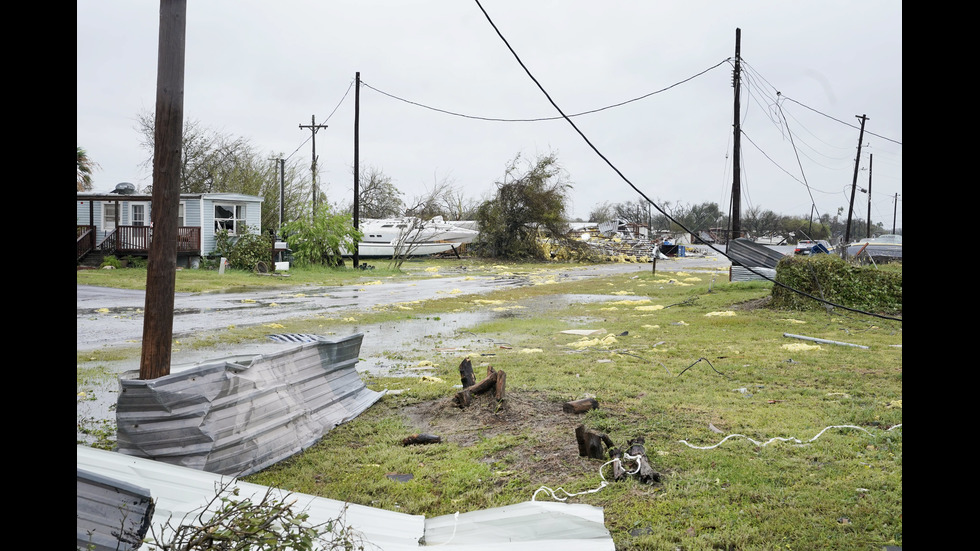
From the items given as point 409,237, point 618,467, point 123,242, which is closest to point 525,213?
point 409,237

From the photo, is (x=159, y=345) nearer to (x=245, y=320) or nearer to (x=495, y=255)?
(x=245, y=320)

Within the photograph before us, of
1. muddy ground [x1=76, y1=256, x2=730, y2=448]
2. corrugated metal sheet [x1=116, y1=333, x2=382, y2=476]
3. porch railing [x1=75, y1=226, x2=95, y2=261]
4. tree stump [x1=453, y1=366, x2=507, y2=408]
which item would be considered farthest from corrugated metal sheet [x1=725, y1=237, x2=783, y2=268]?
porch railing [x1=75, y1=226, x2=95, y2=261]

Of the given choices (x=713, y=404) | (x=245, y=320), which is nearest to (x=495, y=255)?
(x=245, y=320)

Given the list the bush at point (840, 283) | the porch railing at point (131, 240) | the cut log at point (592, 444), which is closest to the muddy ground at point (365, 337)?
the cut log at point (592, 444)

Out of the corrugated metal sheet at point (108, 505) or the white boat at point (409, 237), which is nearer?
the corrugated metal sheet at point (108, 505)

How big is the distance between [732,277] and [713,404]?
17.6 meters

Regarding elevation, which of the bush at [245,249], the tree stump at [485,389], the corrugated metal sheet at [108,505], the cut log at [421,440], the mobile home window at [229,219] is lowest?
the cut log at [421,440]

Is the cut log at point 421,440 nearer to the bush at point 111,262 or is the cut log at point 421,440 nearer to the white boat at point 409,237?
the bush at point 111,262

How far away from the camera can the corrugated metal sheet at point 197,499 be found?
3.81m

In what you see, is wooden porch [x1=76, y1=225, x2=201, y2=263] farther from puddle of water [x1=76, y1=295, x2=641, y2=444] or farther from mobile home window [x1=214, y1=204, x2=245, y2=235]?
puddle of water [x1=76, y1=295, x2=641, y2=444]

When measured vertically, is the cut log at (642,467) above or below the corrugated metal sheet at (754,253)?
below

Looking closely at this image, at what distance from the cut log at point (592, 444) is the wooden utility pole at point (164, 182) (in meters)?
3.25

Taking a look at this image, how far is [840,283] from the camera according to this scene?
1530 cm
